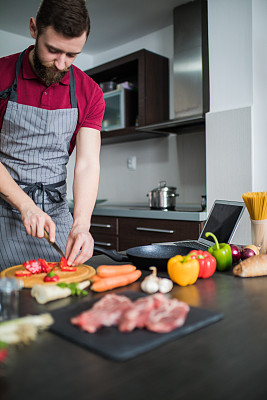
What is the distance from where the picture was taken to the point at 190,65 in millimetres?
3090

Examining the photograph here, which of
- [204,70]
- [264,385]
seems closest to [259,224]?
[264,385]

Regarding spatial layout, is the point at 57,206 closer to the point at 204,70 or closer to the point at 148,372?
the point at 148,372

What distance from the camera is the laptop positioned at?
1.40 meters

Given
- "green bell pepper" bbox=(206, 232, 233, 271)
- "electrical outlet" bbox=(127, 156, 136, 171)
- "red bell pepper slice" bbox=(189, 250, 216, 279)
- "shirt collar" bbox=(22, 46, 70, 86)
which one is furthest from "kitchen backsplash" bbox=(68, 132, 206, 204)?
"red bell pepper slice" bbox=(189, 250, 216, 279)

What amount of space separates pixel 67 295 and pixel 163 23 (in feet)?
10.6

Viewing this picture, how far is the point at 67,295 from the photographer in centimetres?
90

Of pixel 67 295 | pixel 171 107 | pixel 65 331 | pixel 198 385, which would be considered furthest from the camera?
pixel 171 107

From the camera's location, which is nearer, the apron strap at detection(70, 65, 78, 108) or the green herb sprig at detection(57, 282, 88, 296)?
the green herb sprig at detection(57, 282, 88, 296)

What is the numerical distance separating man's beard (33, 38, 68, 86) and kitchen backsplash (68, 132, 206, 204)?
2.03 meters

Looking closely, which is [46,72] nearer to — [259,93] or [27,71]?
[27,71]

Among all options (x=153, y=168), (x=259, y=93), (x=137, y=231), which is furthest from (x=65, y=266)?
(x=153, y=168)

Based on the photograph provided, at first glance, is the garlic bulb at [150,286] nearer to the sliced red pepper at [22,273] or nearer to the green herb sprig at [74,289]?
the green herb sprig at [74,289]

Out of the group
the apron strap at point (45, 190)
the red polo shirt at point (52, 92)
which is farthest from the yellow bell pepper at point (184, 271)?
the red polo shirt at point (52, 92)

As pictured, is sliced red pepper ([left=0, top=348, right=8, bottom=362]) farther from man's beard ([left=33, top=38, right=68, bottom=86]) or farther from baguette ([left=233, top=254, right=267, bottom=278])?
man's beard ([left=33, top=38, right=68, bottom=86])
